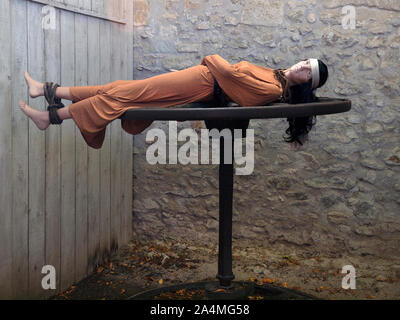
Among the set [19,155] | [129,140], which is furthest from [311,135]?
[19,155]

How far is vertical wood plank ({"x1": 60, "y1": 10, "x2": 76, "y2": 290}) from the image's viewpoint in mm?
3666

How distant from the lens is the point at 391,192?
164 inches

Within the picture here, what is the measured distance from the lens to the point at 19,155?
3250 mm

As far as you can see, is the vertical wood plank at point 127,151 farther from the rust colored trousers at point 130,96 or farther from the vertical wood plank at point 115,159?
the rust colored trousers at point 130,96

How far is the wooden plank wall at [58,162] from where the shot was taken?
317 cm

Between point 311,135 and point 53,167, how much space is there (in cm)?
→ 210

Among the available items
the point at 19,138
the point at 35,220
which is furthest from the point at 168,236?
the point at 19,138

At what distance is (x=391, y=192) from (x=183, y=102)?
2172 mm

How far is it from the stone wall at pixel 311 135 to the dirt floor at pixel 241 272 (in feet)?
0.42

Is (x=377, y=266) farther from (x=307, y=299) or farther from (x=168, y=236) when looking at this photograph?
(x=168, y=236)

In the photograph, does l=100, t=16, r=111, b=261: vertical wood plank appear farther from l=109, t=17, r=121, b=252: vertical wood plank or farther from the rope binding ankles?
the rope binding ankles

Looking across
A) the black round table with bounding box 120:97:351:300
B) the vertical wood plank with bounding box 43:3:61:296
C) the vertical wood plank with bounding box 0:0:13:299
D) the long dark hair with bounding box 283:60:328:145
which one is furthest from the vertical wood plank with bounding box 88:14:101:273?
the long dark hair with bounding box 283:60:328:145

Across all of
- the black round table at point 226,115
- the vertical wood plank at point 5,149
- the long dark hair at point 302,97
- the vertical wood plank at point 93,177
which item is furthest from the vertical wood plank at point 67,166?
the long dark hair at point 302,97

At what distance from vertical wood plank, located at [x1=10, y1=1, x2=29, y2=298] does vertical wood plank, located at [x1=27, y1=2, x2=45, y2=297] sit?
0.05 meters
